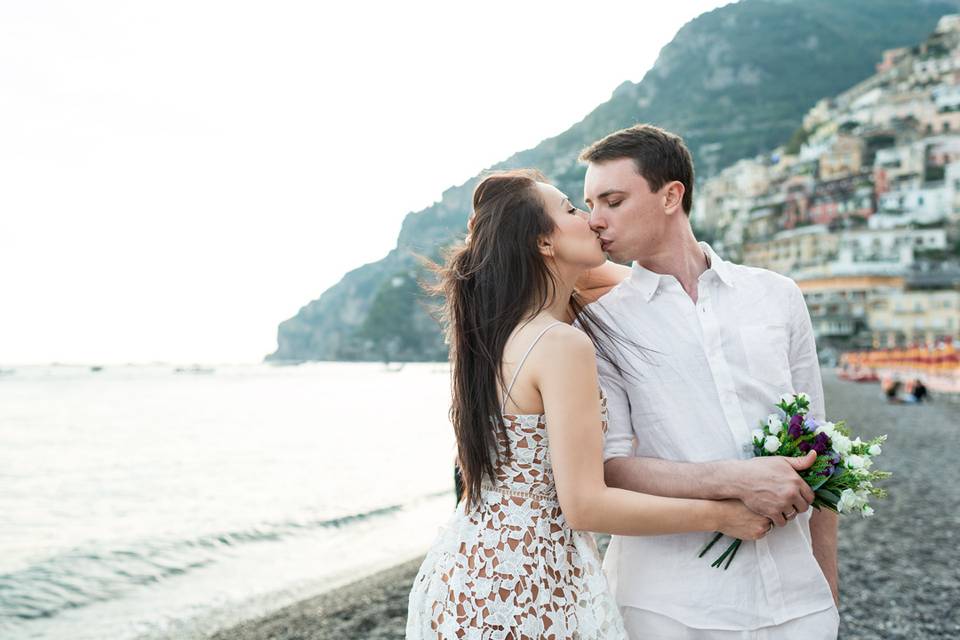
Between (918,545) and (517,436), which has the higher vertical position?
(517,436)

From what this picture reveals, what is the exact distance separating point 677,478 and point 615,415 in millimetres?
277

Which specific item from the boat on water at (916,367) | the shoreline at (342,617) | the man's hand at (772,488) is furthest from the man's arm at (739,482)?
the boat on water at (916,367)

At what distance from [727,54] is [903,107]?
61.8 meters

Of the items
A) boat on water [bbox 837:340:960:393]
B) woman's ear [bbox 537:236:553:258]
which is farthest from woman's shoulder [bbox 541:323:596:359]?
boat on water [bbox 837:340:960:393]

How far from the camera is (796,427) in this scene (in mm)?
2219

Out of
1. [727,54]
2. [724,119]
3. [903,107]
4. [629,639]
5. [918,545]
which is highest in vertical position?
[727,54]

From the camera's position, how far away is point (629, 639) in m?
2.35

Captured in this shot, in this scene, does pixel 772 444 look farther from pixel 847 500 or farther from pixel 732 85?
pixel 732 85

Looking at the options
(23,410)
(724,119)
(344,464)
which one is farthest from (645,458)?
(724,119)

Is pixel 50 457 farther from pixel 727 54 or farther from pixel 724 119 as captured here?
pixel 727 54

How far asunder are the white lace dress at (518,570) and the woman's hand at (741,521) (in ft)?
1.28

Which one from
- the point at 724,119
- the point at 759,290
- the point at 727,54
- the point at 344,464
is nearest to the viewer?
the point at 759,290

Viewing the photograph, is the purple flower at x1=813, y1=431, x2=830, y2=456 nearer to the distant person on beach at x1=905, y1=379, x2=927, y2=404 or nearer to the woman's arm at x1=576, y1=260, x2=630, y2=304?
the woman's arm at x1=576, y1=260, x2=630, y2=304

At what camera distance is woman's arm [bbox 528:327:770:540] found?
6.95 ft
